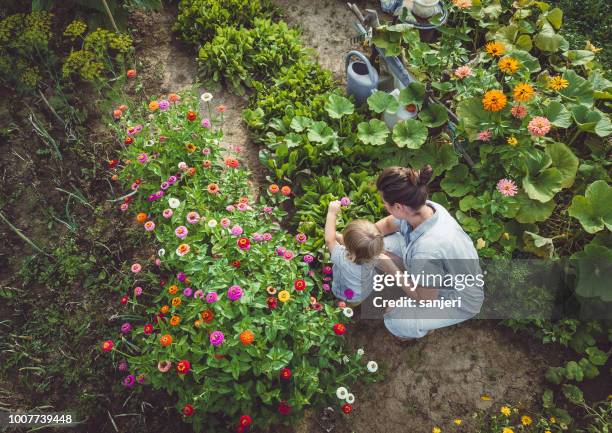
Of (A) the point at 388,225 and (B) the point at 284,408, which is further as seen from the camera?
(A) the point at 388,225

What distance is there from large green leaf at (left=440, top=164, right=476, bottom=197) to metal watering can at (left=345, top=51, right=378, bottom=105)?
1.17 metres

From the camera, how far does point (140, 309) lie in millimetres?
3311

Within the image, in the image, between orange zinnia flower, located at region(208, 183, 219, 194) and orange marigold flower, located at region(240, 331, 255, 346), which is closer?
orange marigold flower, located at region(240, 331, 255, 346)

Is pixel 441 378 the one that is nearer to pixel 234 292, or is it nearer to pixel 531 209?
pixel 531 209

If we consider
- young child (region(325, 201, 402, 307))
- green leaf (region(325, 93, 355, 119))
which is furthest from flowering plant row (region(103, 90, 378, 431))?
green leaf (region(325, 93, 355, 119))

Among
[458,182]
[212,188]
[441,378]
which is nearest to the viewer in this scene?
[212,188]

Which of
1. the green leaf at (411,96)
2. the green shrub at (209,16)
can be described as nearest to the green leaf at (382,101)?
the green leaf at (411,96)

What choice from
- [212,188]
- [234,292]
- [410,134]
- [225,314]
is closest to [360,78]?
[410,134]

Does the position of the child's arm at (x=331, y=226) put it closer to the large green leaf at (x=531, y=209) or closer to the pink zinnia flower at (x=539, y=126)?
the large green leaf at (x=531, y=209)

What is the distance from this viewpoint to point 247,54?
180 inches

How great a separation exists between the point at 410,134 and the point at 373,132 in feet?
1.12

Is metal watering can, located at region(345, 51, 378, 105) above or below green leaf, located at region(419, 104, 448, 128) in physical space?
above

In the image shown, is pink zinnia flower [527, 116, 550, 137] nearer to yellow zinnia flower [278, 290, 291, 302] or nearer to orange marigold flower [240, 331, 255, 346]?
yellow zinnia flower [278, 290, 291, 302]

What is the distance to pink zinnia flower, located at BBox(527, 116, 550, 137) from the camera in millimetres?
3279
